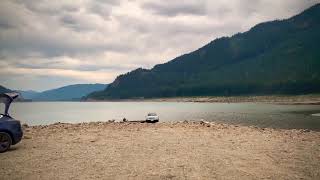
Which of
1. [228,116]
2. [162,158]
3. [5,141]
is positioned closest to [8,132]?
[5,141]

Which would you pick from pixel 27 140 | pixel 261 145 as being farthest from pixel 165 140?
pixel 27 140

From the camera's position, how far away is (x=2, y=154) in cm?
1586

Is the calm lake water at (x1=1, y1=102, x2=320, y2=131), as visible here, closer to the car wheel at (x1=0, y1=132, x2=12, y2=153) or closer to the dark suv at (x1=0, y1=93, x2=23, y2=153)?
the dark suv at (x1=0, y1=93, x2=23, y2=153)

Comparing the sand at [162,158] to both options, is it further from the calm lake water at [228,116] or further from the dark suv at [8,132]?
the calm lake water at [228,116]

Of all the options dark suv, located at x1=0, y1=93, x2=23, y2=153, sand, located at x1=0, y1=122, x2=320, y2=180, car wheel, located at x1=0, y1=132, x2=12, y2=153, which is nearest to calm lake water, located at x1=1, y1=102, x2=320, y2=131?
sand, located at x1=0, y1=122, x2=320, y2=180

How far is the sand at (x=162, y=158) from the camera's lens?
39.8ft

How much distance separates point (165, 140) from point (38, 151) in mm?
6831

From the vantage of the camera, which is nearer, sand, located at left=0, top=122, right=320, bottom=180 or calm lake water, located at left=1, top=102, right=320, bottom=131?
sand, located at left=0, top=122, right=320, bottom=180

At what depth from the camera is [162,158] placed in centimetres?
1480

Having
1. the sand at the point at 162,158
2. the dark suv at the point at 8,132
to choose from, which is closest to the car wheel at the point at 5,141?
the dark suv at the point at 8,132

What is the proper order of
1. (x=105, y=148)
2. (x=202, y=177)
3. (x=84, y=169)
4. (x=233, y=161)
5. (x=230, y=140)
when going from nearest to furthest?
(x=202, y=177) → (x=84, y=169) → (x=233, y=161) → (x=105, y=148) → (x=230, y=140)

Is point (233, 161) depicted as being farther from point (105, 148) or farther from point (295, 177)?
point (105, 148)

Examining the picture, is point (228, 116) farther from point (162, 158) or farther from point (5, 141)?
point (5, 141)

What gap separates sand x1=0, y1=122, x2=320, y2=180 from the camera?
12141mm
